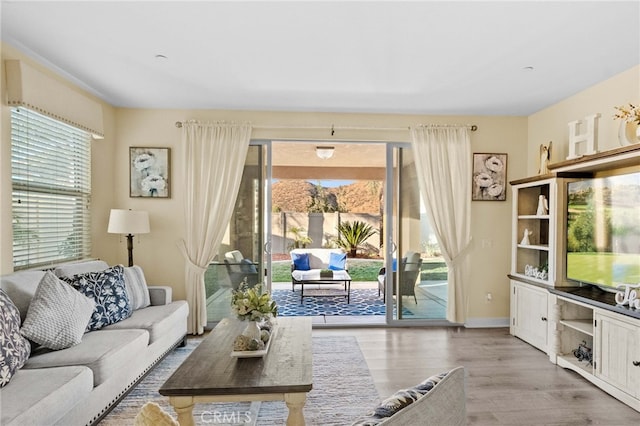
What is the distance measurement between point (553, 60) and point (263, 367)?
3312 mm

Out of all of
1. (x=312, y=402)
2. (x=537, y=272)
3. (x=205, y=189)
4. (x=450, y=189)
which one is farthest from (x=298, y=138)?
(x=537, y=272)

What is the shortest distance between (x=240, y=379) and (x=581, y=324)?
3.17 meters

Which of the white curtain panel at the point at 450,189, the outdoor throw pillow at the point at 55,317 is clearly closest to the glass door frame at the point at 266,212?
the white curtain panel at the point at 450,189

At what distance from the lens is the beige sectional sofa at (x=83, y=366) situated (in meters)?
1.79

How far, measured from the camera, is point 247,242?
451 cm

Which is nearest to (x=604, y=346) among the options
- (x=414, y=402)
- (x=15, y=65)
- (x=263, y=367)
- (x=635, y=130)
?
(x=635, y=130)

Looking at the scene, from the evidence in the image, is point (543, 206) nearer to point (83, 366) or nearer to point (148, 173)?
point (83, 366)

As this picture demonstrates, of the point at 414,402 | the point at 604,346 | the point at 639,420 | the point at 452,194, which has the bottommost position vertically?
the point at 639,420

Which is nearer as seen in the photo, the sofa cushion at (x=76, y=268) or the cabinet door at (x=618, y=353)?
the cabinet door at (x=618, y=353)

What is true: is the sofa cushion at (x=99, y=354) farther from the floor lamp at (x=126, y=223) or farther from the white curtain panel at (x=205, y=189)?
the white curtain panel at (x=205, y=189)

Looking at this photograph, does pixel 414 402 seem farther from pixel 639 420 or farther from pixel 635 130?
pixel 635 130

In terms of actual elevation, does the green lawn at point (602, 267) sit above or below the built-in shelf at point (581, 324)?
above

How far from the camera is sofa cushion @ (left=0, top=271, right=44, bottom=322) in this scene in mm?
2457

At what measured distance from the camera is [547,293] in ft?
11.8
